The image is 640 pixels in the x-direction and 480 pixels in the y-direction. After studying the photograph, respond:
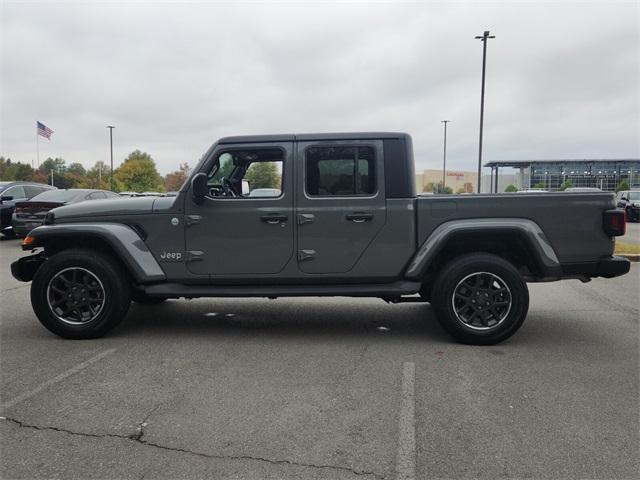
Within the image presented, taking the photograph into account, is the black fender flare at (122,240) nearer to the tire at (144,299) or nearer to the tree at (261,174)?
the tire at (144,299)

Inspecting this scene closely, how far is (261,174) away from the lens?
513 cm

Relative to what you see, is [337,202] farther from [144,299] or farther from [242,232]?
[144,299]

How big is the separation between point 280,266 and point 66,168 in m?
132

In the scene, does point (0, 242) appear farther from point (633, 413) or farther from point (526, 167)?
point (526, 167)

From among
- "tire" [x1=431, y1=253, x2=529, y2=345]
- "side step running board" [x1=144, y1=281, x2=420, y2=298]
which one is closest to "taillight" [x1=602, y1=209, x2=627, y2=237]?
"tire" [x1=431, y1=253, x2=529, y2=345]

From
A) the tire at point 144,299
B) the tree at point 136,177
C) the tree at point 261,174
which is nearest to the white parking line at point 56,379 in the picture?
the tire at point 144,299

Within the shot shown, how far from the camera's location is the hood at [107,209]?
4.92 meters

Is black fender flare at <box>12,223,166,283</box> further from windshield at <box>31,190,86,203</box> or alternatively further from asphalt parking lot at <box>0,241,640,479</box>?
windshield at <box>31,190,86,203</box>

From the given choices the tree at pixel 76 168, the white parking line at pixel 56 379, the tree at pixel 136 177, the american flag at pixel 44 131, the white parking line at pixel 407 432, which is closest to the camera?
the white parking line at pixel 407 432

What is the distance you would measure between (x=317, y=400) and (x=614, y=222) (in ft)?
10.8

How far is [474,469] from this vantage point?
2598mm

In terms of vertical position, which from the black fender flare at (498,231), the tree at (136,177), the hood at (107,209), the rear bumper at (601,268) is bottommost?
the rear bumper at (601,268)

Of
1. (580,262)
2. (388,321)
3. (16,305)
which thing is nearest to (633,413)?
(580,262)

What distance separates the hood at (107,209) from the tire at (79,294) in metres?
0.38
